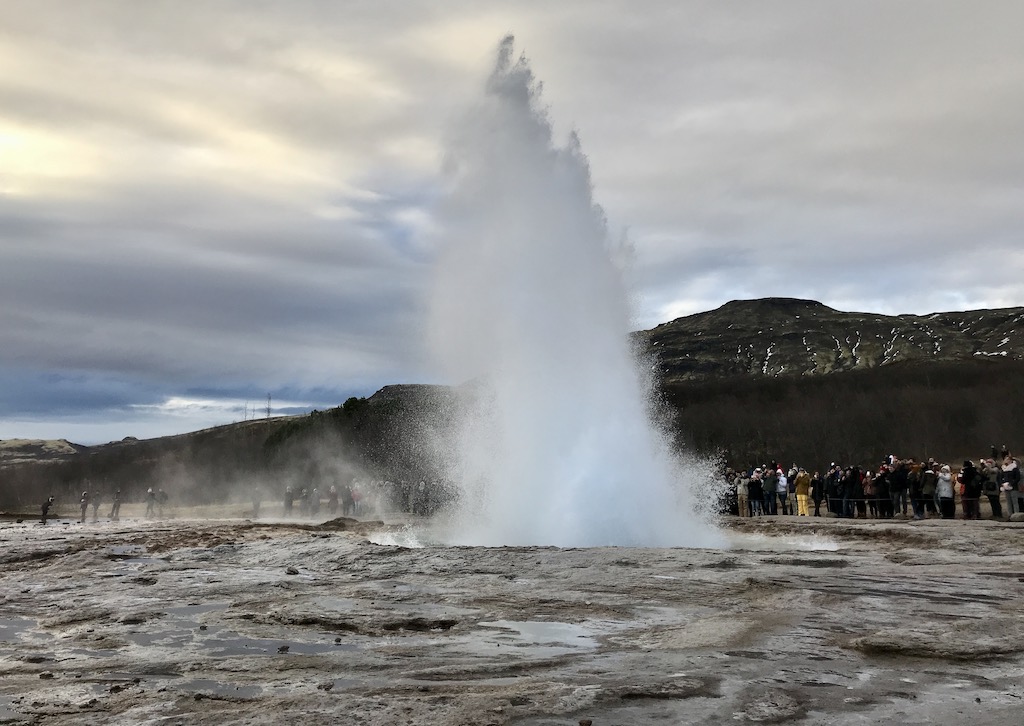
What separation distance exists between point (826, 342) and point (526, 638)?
182m

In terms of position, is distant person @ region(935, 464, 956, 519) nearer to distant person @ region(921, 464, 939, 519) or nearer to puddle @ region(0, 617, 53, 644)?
distant person @ region(921, 464, 939, 519)

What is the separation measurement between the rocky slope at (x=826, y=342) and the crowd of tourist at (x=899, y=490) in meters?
122

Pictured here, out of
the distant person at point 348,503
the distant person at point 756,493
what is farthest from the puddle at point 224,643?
the distant person at point 348,503

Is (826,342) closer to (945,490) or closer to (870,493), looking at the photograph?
(870,493)

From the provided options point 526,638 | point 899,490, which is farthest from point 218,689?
point 899,490

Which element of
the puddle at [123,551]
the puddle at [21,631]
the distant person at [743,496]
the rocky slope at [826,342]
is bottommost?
the puddle at [21,631]

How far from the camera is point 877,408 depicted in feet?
270

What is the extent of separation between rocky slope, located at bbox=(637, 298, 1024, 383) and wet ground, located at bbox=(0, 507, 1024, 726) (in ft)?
456

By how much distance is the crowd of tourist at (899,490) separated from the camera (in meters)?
21.2

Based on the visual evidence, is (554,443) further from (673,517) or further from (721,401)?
(721,401)

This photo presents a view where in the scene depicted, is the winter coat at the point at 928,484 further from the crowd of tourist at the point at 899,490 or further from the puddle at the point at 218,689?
the puddle at the point at 218,689

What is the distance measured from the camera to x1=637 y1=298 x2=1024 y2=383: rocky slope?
518 ft

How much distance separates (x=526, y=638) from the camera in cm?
815

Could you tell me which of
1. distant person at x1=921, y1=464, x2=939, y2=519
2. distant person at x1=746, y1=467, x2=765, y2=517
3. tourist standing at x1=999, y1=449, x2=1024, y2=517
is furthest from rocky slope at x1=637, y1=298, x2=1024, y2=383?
tourist standing at x1=999, y1=449, x2=1024, y2=517
